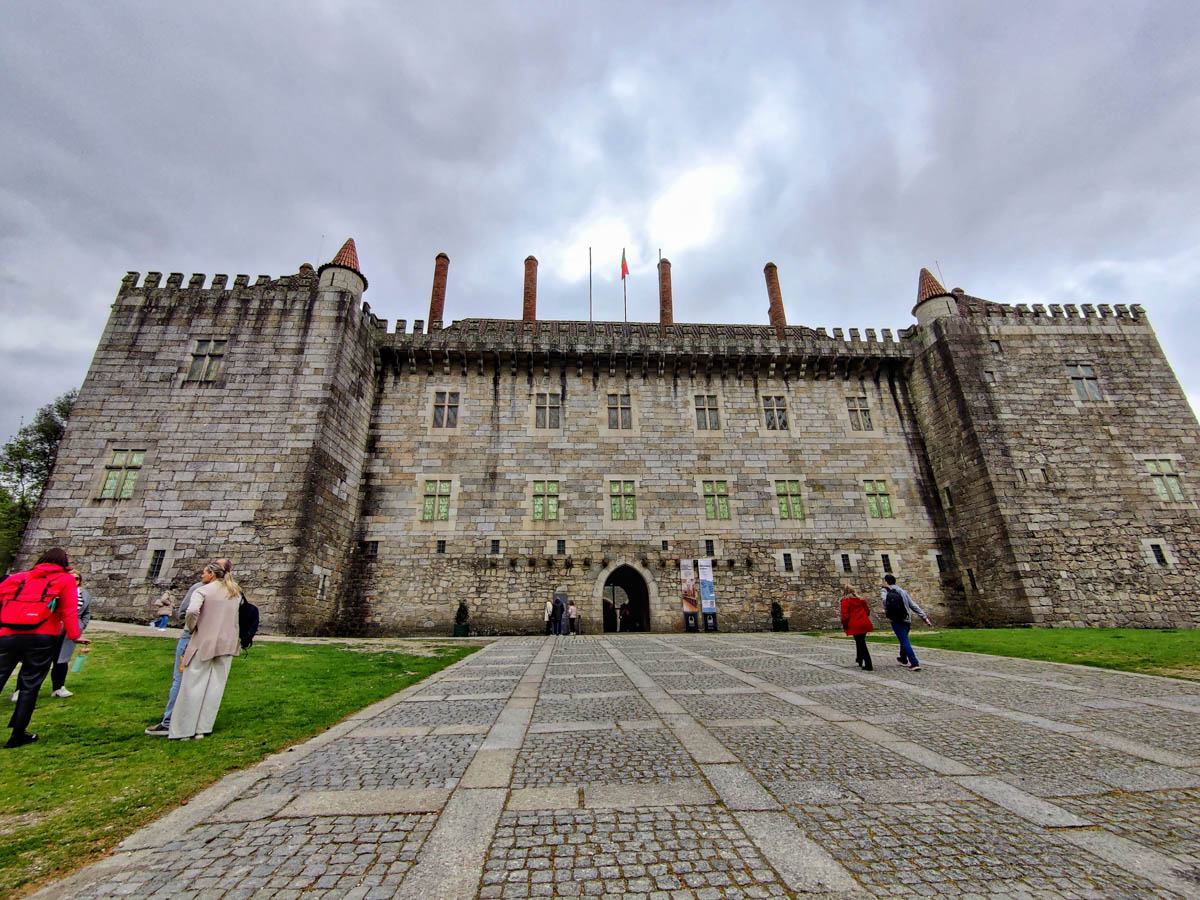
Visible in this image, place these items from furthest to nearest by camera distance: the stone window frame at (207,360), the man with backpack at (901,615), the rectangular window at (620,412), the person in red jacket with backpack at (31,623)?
the rectangular window at (620,412) → the stone window frame at (207,360) → the man with backpack at (901,615) → the person in red jacket with backpack at (31,623)

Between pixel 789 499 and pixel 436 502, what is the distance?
14.7m

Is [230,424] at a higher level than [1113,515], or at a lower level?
higher

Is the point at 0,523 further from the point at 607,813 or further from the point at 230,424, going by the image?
the point at 607,813

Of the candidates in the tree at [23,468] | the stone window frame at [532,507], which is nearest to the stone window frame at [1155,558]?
the stone window frame at [532,507]

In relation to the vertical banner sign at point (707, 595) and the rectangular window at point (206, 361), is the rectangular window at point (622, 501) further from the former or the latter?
the rectangular window at point (206, 361)

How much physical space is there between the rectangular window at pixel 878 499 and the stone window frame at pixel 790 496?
2.66 m

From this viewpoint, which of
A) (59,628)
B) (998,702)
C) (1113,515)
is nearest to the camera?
(59,628)

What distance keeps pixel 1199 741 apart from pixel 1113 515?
802 inches

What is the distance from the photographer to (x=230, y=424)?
17.6 m

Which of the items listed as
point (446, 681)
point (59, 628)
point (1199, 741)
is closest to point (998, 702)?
point (1199, 741)

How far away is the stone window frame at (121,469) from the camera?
53.5ft

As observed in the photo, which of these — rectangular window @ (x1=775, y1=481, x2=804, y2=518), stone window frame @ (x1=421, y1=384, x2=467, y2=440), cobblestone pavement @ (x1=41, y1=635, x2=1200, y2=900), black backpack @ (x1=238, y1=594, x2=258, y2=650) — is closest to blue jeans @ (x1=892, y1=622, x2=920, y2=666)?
cobblestone pavement @ (x1=41, y1=635, x2=1200, y2=900)

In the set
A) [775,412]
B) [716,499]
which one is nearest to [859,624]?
[716,499]

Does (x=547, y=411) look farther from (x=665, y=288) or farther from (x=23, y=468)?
(x=23, y=468)
